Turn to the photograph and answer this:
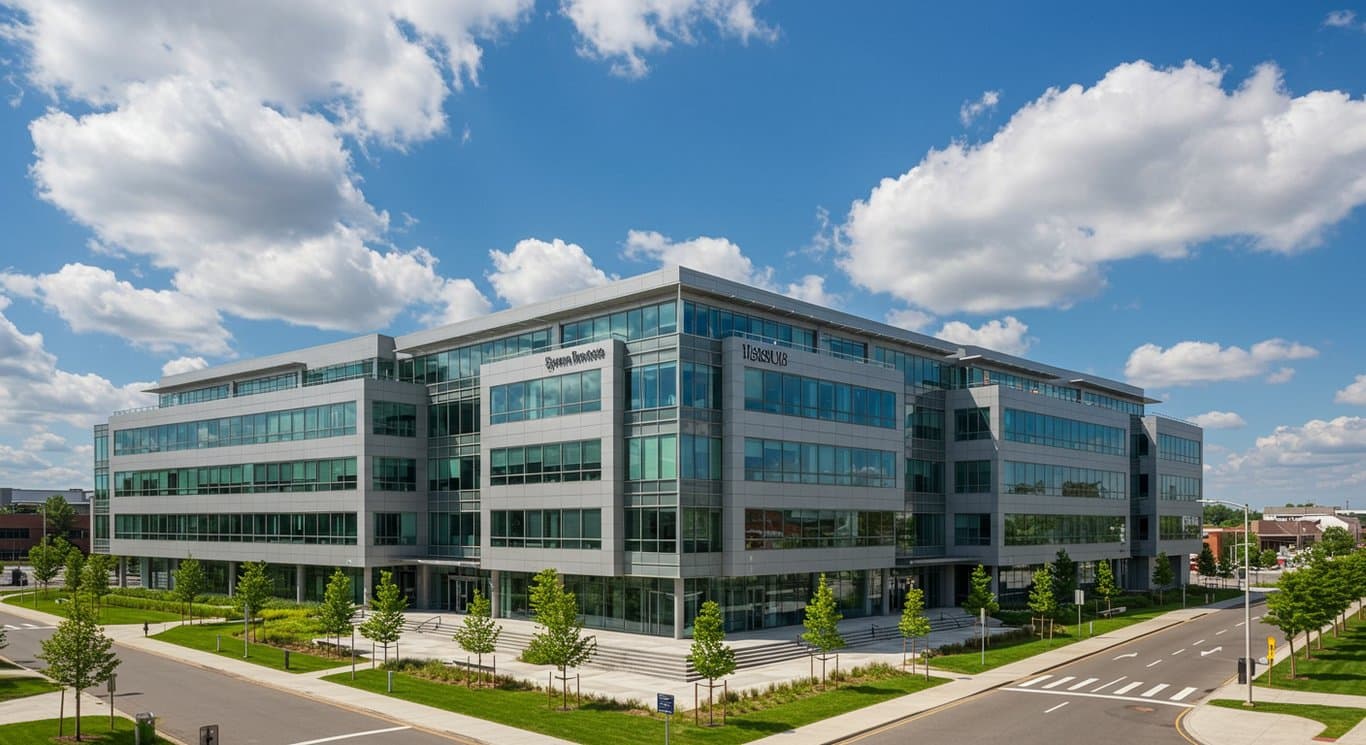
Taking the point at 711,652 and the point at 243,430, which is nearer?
the point at 711,652

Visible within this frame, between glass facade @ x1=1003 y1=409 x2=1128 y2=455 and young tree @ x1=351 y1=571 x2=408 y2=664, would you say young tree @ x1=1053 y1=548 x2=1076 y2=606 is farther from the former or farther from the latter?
young tree @ x1=351 y1=571 x2=408 y2=664

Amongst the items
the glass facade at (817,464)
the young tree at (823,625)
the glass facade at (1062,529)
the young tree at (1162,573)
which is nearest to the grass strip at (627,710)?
the young tree at (823,625)

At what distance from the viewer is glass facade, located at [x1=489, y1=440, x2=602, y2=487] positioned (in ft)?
175

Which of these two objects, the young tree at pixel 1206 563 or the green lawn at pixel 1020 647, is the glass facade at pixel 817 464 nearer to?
the green lawn at pixel 1020 647

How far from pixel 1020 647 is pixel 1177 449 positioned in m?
50.2

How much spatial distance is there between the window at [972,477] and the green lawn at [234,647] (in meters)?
43.4

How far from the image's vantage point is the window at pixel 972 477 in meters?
68.2

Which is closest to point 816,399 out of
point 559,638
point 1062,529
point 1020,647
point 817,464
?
point 817,464

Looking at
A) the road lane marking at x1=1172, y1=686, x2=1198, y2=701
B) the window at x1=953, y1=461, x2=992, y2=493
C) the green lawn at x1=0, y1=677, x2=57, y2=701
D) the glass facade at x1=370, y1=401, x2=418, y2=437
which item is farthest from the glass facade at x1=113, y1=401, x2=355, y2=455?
the road lane marking at x1=1172, y1=686, x2=1198, y2=701

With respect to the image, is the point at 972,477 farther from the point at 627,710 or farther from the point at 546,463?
the point at 627,710

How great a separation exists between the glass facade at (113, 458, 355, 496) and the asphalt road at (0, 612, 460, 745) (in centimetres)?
2077

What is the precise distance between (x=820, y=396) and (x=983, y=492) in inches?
759

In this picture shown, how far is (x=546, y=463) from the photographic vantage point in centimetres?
5588

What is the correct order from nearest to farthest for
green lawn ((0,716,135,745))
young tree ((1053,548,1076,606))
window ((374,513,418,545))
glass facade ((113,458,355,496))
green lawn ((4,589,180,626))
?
green lawn ((0,716,135,745))
young tree ((1053,548,1076,606))
window ((374,513,418,545))
green lawn ((4,589,180,626))
glass facade ((113,458,355,496))
